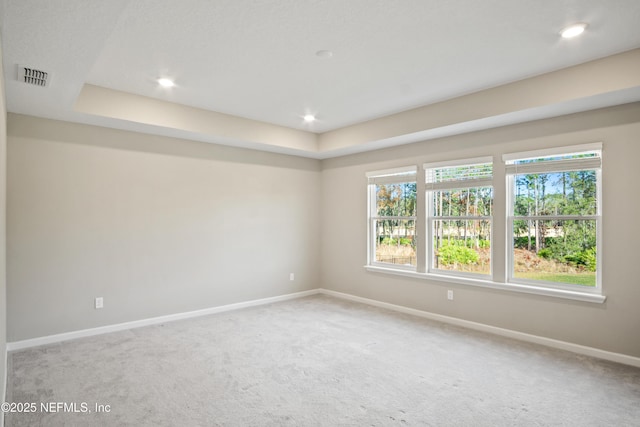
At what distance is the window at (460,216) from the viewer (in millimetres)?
4488

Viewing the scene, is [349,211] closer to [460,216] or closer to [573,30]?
[460,216]

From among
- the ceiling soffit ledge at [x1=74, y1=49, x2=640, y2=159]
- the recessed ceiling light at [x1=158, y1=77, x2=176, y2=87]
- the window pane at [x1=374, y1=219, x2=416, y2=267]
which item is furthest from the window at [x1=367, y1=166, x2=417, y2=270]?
the recessed ceiling light at [x1=158, y1=77, x2=176, y2=87]

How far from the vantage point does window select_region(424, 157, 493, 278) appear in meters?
4.49

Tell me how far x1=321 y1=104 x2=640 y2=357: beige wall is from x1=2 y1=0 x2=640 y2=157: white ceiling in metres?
0.35

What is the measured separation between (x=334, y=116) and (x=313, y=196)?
1.86 meters

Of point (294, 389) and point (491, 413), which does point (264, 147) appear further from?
point (491, 413)

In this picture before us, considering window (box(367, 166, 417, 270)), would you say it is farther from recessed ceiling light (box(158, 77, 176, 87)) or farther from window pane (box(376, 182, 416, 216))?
recessed ceiling light (box(158, 77, 176, 87))

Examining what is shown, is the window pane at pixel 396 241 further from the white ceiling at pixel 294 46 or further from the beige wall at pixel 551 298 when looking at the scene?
the white ceiling at pixel 294 46

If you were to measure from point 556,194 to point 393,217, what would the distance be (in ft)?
7.02

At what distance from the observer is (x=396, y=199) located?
5512 millimetres

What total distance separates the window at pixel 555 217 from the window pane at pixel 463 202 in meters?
0.29

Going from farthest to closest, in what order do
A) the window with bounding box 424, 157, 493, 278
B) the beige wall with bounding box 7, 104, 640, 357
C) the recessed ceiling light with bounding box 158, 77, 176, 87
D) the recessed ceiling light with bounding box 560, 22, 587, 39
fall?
the window with bounding box 424, 157, 493, 278 < the recessed ceiling light with bounding box 158, 77, 176, 87 < the beige wall with bounding box 7, 104, 640, 357 < the recessed ceiling light with bounding box 560, 22, 587, 39

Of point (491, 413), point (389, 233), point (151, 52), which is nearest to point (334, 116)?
point (389, 233)

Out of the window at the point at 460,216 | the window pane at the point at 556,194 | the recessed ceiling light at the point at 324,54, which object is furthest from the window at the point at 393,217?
the recessed ceiling light at the point at 324,54
